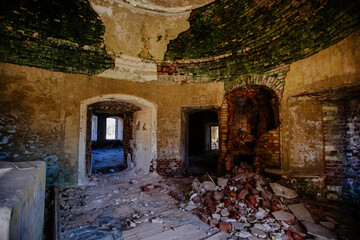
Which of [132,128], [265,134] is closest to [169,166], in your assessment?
[132,128]

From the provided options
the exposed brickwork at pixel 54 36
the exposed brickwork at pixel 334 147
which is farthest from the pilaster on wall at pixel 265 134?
the exposed brickwork at pixel 54 36

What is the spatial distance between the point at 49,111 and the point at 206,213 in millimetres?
4190

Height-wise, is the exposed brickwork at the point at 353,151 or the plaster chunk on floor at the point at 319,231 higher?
the exposed brickwork at the point at 353,151

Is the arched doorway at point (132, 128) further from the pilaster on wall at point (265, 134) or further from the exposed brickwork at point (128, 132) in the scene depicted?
the pilaster on wall at point (265, 134)

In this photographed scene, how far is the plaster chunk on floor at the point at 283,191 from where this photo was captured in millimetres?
3471

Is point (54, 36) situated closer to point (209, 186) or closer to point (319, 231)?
point (209, 186)

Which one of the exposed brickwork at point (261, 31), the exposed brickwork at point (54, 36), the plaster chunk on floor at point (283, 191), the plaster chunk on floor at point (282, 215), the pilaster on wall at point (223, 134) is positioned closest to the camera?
the plaster chunk on floor at point (282, 215)

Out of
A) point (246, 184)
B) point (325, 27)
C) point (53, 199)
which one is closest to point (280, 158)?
point (246, 184)

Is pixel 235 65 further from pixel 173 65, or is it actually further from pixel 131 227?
pixel 131 227

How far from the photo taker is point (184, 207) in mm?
3342

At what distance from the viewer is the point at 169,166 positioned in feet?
17.8

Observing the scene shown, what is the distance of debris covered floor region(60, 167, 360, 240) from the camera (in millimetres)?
2561

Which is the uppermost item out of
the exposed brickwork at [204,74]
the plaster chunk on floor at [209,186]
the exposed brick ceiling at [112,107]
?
the exposed brickwork at [204,74]

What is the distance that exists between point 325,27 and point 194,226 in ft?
13.8
